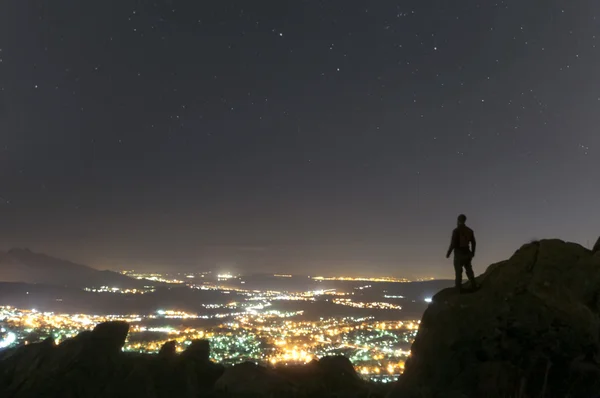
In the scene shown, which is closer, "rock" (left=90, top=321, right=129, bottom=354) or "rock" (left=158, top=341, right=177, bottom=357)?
"rock" (left=90, top=321, right=129, bottom=354)

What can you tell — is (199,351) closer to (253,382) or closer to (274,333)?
(253,382)

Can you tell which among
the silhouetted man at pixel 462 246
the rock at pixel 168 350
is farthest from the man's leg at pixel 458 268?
the rock at pixel 168 350

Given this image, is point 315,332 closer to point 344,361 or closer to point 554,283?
point 344,361

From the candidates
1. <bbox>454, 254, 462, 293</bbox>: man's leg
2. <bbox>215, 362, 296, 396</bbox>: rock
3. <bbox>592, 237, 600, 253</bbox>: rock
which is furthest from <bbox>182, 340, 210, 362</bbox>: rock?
<bbox>592, 237, 600, 253</bbox>: rock

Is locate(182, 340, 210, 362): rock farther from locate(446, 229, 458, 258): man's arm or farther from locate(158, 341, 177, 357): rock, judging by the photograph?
locate(446, 229, 458, 258): man's arm

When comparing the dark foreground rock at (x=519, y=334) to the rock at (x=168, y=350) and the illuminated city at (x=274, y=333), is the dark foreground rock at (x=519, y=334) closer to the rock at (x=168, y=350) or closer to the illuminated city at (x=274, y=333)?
the rock at (x=168, y=350)

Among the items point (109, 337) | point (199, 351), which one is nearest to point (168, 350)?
point (199, 351)

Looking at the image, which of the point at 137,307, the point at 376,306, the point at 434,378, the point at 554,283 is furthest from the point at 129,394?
the point at 137,307
